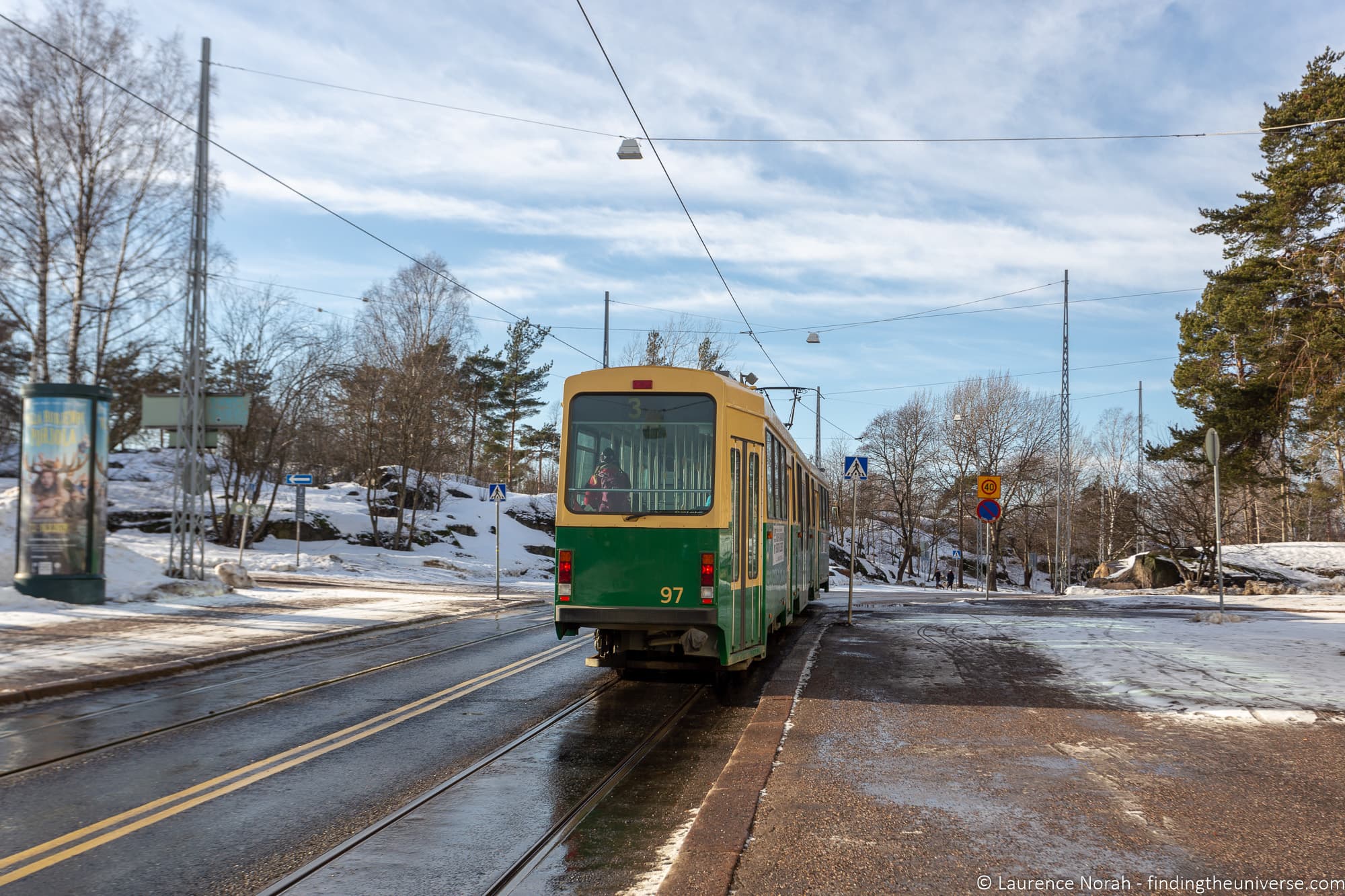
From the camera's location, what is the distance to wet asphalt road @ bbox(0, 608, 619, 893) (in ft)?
15.1

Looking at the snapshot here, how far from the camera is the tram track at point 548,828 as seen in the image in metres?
4.39

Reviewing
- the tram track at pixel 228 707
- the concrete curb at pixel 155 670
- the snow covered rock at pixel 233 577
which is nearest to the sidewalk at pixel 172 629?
the concrete curb at pixel 155 670

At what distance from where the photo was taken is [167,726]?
25.3 ft

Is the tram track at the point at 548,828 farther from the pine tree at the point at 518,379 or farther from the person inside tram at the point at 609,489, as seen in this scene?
the pine tree at the point at 518,379

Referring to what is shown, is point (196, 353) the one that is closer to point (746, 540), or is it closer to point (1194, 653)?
point (746, 540)

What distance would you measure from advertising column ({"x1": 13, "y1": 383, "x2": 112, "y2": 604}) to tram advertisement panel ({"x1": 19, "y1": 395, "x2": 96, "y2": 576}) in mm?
12

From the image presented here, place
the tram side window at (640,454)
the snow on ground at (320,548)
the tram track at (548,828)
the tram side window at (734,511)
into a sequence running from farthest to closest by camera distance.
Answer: the snow on ground at (320,548), the tram side window at (734,511), the tram side window at (640,454), the tram track at (548,828)

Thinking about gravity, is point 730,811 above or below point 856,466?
below

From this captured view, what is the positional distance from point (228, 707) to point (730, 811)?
222 inches

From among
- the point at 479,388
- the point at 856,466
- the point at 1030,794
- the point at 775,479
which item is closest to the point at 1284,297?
the point at 856,466

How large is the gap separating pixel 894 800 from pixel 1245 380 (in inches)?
1175

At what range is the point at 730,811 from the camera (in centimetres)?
509

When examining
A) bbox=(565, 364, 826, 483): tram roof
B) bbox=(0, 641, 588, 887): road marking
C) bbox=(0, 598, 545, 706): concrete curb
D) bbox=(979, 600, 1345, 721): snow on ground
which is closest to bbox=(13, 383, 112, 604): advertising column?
bbox=(0, 598, 545, 706): concrete curb

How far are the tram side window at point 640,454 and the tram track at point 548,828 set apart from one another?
2021 mm
